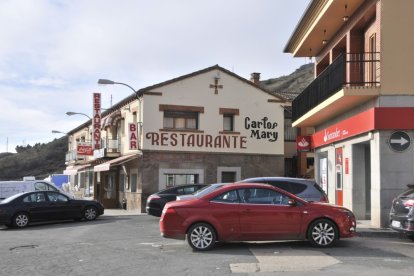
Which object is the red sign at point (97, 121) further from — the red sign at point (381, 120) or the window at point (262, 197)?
the window at point (262, 197)

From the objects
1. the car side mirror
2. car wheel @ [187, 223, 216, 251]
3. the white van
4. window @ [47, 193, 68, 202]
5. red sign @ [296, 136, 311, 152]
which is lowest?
car wheel @ [187, 223, 216, 251]

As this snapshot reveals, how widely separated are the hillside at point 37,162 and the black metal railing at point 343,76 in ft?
254

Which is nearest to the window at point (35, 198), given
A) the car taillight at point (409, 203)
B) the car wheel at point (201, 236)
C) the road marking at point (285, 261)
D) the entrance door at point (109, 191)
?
the car wheel at point (201, 236)

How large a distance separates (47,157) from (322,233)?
93.6 meters

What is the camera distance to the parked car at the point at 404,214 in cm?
1245

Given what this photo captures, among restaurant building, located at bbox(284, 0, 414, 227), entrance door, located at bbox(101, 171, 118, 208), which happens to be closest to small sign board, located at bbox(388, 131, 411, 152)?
restaurant building, located at bbox(284, 0, 414, 227)

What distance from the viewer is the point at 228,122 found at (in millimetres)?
31984

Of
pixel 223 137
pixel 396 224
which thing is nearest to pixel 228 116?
pixel 223 137

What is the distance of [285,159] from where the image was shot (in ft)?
114

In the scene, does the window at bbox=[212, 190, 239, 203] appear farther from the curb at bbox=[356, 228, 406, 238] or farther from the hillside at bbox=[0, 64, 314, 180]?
the hillside at bbox=[0, 64, 314, 180]

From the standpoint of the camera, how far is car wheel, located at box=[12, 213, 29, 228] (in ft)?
65.8

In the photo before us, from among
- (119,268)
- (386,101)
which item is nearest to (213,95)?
(386,101)

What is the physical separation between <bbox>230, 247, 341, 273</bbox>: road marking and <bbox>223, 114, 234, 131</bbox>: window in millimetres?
20131

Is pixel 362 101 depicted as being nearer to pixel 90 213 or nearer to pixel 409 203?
pixel 409 203
